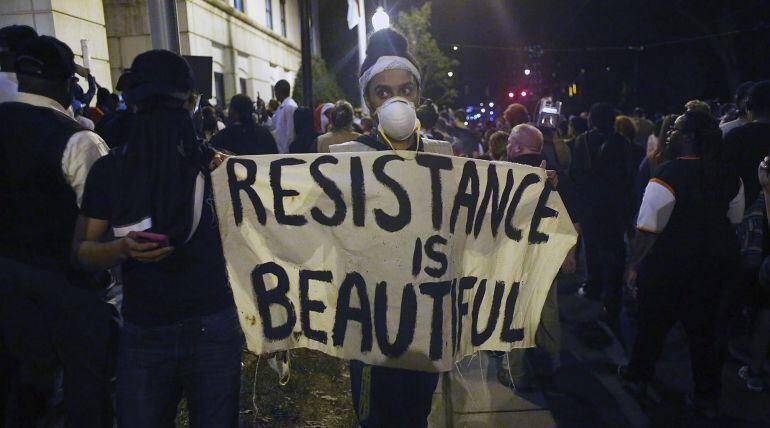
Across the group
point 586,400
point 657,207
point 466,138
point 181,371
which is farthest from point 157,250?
point 466,138

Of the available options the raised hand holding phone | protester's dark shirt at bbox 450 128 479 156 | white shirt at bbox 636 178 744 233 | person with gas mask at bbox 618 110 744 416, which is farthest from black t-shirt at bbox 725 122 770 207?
protester's dark shirt at bbox 450 128 479 156

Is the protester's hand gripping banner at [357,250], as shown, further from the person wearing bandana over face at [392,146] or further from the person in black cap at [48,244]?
the person in black cap at [48,244]

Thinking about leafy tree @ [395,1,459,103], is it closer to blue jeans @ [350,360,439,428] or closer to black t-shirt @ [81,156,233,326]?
blue jeans @ [350,360,439,428]

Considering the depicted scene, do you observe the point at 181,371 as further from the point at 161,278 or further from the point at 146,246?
the point at 146,246

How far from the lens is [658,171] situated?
395 centimetres

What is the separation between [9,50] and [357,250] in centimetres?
206

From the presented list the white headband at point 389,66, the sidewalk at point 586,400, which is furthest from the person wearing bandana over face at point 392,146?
the sidewalk at point 586,400

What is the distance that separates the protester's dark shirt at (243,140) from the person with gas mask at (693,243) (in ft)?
12.5

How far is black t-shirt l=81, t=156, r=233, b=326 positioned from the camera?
2273 mm

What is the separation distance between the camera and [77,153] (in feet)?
8.79

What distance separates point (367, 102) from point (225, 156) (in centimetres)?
73

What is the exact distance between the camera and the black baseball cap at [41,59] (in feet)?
8.84

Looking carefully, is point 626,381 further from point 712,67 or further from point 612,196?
point 712,67

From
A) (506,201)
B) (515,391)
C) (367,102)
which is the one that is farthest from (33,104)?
(515,391)
